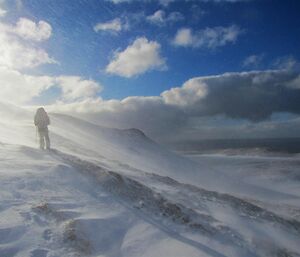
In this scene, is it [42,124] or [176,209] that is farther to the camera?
[42,124]

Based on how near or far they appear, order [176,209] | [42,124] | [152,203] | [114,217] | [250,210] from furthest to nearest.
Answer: [42,124] < [250,210] < [152,203] < [176,209] < [114,217]

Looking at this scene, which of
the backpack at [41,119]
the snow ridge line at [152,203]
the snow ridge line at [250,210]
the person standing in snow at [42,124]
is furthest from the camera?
the backpack at [41,119]

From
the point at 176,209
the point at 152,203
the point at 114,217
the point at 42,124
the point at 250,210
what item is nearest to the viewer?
the point at 114,217

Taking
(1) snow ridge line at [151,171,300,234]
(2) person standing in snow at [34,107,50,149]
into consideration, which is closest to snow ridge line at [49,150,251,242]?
(1) snow ridge line at [151,171,300,234]

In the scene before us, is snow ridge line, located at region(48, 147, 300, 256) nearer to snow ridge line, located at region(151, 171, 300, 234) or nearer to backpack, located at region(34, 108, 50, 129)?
snow ridge line, located at region(151, 171, 300, 234)

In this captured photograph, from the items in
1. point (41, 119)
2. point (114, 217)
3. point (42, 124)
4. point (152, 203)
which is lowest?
point (114, 217)

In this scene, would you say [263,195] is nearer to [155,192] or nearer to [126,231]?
[155,192]

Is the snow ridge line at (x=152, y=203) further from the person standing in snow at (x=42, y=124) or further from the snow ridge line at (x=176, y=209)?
the person standing in snow at (x=42, y=124)

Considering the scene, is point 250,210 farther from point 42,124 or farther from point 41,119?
point 41,119

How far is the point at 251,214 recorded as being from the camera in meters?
13.7

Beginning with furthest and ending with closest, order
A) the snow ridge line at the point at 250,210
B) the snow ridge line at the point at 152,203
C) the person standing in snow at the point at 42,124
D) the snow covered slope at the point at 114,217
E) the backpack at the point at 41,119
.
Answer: the backpack at the point at 41,119, the person standing in snow at the point at 42,124, the snow ridge line at the point at 250,210, the snow ridge line at the point at 152,203, the snow covered slope at the point at 114,217

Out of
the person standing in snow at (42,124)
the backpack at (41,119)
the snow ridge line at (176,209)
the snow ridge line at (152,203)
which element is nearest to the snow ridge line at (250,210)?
the snow ridge line at (176,209)

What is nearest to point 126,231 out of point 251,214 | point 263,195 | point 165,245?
point 165,245

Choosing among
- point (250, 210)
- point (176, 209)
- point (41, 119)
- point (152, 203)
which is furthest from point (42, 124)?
point (250, 210)
